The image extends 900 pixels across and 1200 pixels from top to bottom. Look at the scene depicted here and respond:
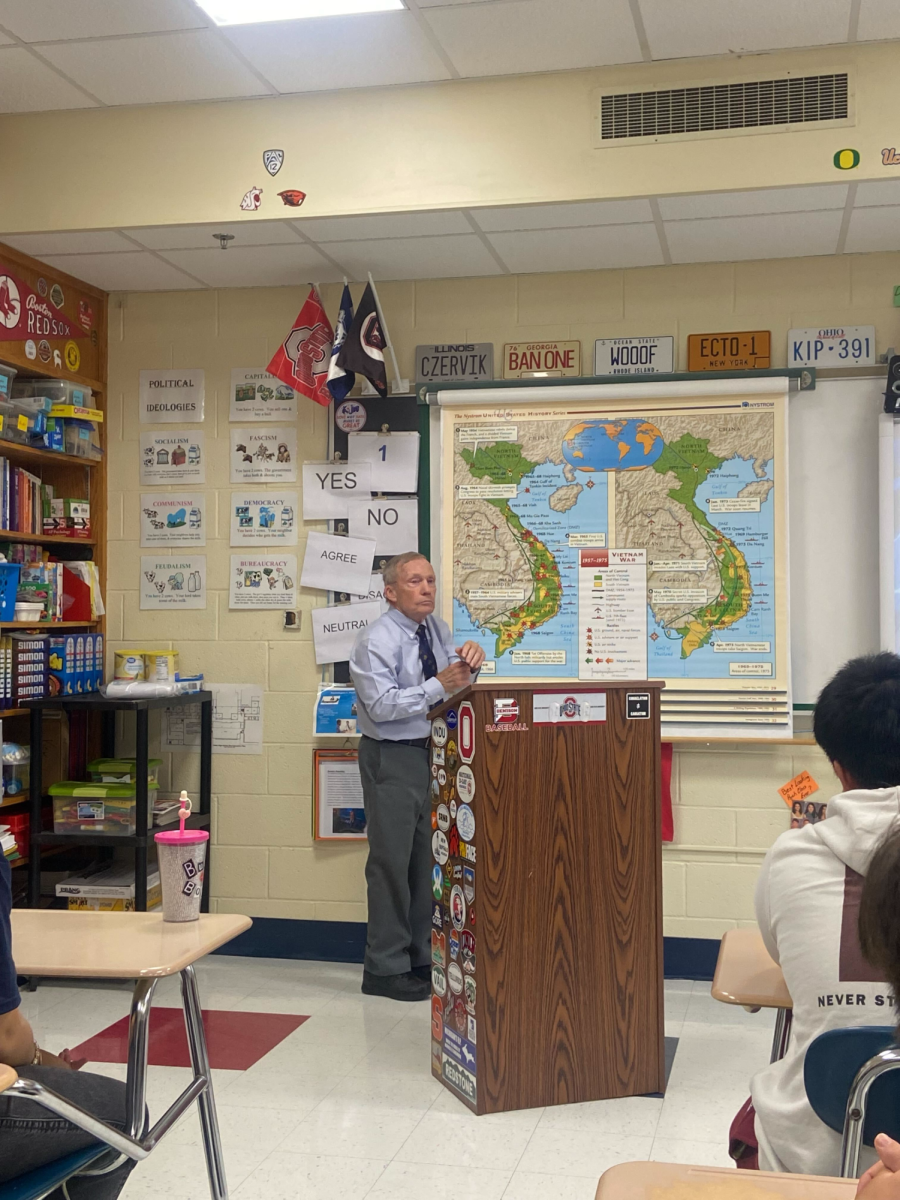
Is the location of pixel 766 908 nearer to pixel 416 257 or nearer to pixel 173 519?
pixel 416 257

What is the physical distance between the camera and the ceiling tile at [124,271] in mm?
4508

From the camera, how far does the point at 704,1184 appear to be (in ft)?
3.72

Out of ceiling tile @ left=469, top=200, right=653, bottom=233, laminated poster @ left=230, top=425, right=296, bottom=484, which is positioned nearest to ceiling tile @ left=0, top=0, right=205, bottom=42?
ceiling tile @ left=469, top=200, right=653, bottom=233

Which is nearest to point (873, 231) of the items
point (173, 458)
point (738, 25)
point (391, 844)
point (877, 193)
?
point (877, 193)

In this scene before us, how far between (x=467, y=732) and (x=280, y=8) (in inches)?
86.0

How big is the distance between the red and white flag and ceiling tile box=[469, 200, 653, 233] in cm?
87

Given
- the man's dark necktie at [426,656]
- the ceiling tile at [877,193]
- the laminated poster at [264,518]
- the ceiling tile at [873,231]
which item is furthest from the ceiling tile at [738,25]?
the laminated poster at [264,518]

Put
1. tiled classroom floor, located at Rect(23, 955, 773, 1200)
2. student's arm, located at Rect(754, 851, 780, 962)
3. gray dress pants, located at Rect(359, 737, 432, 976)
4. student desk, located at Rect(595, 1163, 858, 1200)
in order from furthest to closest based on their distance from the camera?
gray dress pants, located at Rect(359, 737, 432, 976)
tiled classroom floor, located at Rect(23, 955, 773, 1200)
student's arm, located at Rect(754, 851, 780, 962)
student desk, located at Rect(595, 1163, 858, 1200)

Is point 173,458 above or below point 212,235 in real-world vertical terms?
below

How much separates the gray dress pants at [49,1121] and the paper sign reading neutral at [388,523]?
2929 mm

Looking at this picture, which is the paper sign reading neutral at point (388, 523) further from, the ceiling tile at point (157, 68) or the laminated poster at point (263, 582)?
the ceiling tile at point (157, 68)

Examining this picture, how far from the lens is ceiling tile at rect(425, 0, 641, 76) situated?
3.36 metres

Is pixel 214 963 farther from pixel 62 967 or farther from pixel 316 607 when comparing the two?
pixel 62 967

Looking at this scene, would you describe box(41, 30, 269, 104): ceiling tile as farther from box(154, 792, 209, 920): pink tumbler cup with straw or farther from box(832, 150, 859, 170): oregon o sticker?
box(154, 792, 209, 920): pink tumbler cup with straw
